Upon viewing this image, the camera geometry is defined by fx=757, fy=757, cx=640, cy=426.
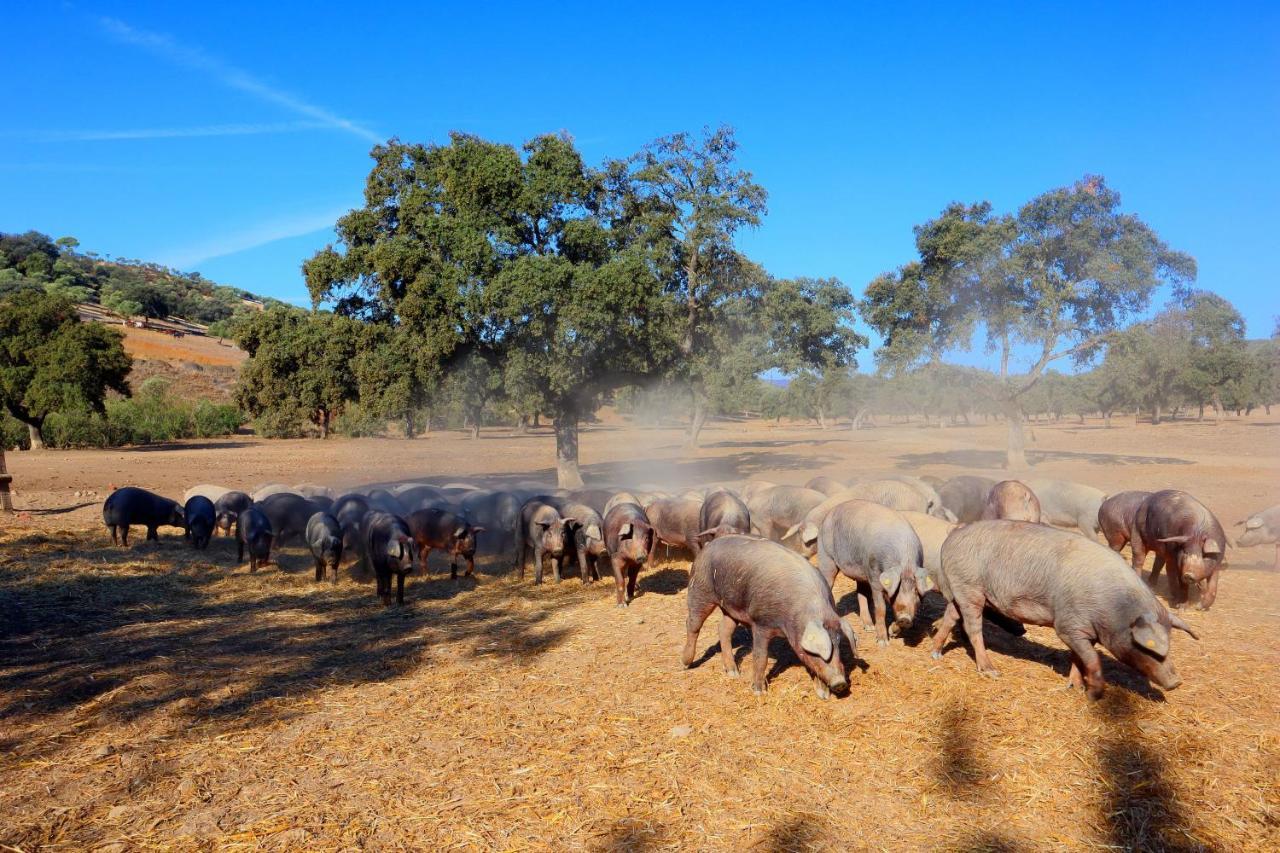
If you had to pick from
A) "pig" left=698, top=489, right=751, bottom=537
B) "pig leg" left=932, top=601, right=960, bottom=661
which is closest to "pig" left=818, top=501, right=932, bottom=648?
"pig leg" left=932, top=601, right=960, bottom=661

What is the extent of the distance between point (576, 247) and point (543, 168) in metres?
2.49

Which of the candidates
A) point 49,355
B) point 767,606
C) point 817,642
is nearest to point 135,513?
point 767,606

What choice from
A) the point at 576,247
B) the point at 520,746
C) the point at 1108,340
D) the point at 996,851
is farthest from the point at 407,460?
the point at 996,851

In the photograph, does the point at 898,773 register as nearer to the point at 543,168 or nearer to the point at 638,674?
the point at 638,674

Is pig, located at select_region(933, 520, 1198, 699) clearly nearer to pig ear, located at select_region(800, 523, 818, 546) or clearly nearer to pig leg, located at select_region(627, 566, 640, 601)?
pig ear, located at select_region(800, 523, 818, 546)

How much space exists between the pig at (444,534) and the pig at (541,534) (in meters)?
0.81

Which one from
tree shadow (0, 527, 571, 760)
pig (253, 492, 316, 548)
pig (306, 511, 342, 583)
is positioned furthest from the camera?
pig (253, 492, 316, 548)

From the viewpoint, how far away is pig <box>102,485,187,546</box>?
52.1 ft

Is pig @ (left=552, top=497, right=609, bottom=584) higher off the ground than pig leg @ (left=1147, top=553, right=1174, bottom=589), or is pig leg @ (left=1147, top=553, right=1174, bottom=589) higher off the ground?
pig @ (left=552, top=497, right=609, bottom=584)

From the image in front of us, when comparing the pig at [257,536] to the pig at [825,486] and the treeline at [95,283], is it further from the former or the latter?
the treeline at [95,283]

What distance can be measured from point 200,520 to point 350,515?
3720mm

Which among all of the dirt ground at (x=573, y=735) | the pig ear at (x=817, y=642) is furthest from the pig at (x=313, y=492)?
the pig ear at (x=817, y=642)

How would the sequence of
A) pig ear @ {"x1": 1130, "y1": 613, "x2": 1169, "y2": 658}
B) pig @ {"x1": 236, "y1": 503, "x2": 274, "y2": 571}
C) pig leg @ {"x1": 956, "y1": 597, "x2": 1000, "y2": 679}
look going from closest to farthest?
pig ear @ {"x1": 1130, "y1": 613, "x2": 1169, "y2": 658} → pig leg @ {"x1": 956, "y1": 597, "x2": 1000, "y2": 679} → pig @ {"x1": 236, "y1": 503, "x2": 274, "y2": 571}

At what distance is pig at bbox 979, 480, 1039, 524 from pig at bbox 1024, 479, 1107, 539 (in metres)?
1.84
